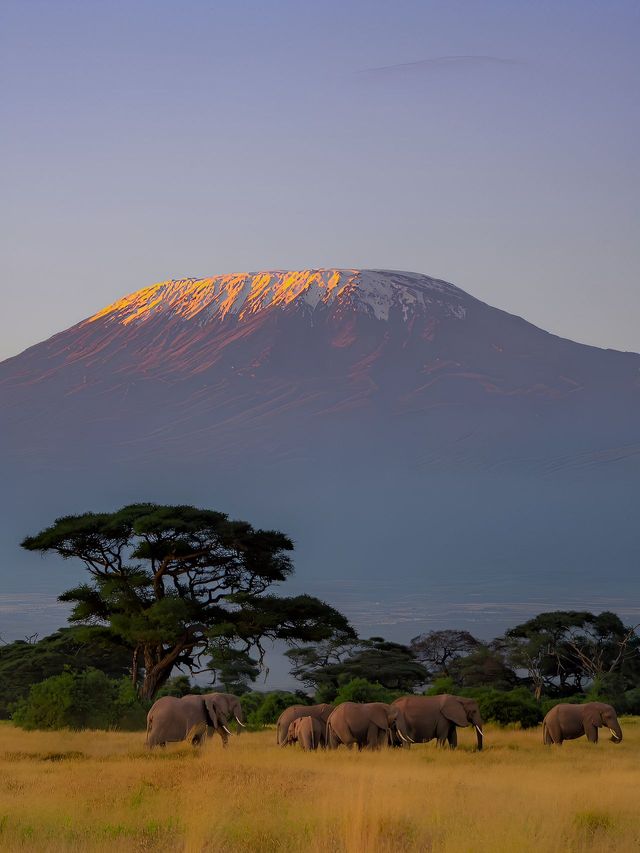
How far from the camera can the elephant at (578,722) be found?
31219 millimetres

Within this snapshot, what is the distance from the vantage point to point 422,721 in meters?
28.8

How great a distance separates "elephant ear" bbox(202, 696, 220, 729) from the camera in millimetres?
27750

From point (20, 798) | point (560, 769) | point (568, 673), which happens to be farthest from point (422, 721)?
point (568, 673)

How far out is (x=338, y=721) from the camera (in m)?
27.6

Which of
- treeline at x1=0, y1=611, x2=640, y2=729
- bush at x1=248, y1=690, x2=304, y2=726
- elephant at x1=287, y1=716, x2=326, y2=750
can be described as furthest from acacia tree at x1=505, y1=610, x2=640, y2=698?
elephant at x1=287, y1=716, x2=326, y2=750

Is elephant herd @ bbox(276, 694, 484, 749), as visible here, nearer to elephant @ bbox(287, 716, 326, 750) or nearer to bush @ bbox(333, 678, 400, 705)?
elephant @ bbox(287, 716, 326, 750)

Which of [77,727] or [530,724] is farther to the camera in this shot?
[530,724]

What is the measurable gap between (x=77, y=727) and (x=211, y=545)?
39.6 feet

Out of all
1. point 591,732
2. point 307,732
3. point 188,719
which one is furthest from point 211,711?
point 591,732

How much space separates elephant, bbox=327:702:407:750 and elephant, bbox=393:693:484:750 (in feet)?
3.01

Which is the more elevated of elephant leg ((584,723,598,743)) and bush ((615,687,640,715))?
elephant leg ((584,723,598,743))

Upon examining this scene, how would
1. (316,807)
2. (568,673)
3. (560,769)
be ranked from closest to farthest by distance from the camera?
(316,807) → (560,769) → (568,673)

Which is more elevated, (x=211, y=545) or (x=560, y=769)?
(x=211, y=545)

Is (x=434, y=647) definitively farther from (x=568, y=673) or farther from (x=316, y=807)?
(x=316, y=807)
